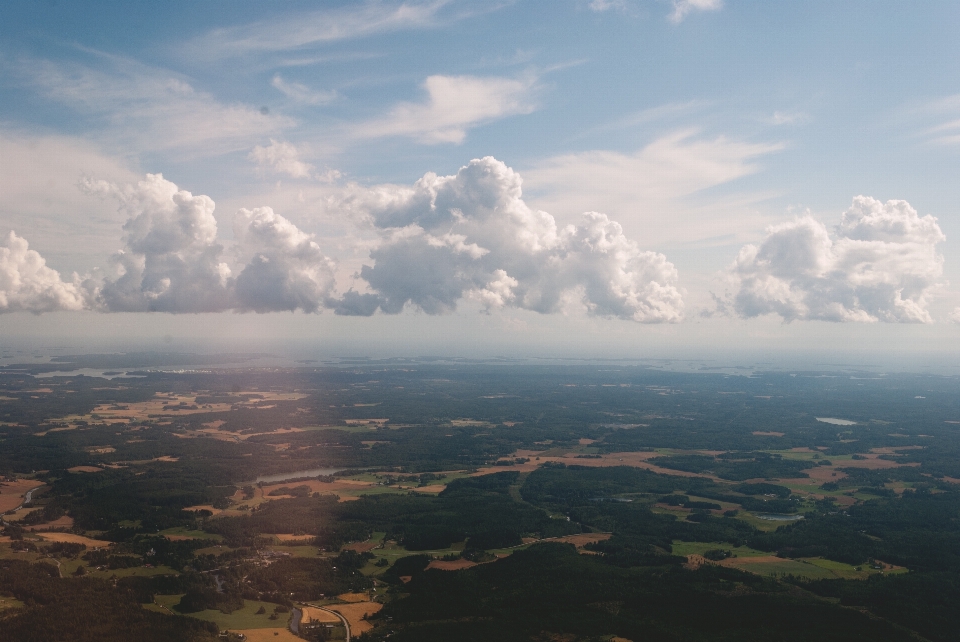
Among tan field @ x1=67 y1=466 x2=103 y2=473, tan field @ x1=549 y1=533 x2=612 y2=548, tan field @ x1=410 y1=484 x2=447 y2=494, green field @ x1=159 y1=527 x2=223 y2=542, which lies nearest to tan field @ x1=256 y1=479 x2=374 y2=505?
tan field @ x1=410 y1=484 x2=447 y2=494

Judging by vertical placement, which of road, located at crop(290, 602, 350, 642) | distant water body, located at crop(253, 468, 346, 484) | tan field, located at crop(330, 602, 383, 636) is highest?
road, located at crop(290, 602, 350, 642)

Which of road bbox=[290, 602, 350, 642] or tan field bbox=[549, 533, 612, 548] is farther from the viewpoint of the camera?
tan field bbox=[549, 533, 612, 548]

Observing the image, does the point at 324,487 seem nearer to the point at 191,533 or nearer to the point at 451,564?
the point at 191,533

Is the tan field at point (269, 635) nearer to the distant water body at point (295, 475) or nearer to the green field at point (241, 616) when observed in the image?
the green field at point (241, 616)

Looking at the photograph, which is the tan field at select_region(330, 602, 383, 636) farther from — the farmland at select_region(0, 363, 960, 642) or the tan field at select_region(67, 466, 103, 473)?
the tan field at select_region(67, 466, 103, 473)

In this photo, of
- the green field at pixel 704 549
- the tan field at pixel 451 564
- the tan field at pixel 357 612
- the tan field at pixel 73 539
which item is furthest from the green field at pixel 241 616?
the green field at pixel 704 549

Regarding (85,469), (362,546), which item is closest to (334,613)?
(362,546)
